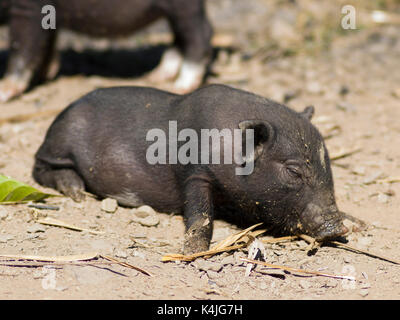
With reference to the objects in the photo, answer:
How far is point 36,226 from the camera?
3881 mm

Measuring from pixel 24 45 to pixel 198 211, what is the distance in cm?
370

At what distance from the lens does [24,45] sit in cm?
667

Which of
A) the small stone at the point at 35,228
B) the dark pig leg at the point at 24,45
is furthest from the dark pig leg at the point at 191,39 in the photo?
the small stone at the point at 35,228

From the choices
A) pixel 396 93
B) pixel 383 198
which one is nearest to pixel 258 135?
pixel 383 198

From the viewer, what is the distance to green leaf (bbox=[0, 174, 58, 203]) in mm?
4059

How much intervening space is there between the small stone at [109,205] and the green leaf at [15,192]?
1.33 feet

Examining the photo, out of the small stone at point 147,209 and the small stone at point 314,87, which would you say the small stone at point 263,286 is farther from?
the small stone at point 314,87

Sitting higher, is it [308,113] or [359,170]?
[308,113]

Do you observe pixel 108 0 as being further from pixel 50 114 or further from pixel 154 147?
pixel 154 147

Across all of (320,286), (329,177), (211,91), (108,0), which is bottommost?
(320,286)

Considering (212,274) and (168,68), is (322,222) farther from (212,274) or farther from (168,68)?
(168,68)

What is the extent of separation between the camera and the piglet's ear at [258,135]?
3.69 meters
